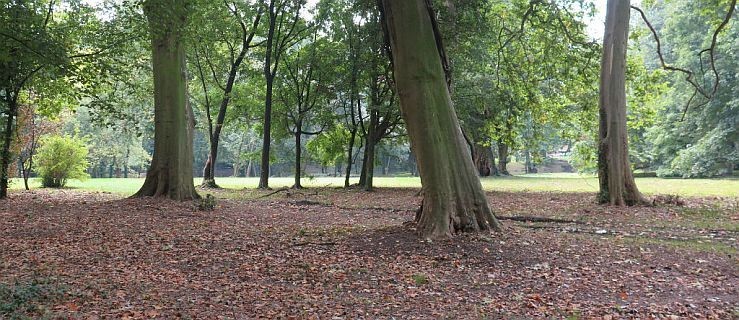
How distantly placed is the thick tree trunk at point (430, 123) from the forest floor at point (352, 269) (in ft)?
1.39

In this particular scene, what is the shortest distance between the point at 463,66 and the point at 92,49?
13914 mm

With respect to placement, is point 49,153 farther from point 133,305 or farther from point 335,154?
point 133,305

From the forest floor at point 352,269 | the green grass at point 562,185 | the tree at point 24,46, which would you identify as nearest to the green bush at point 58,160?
the green grass at point 562,185

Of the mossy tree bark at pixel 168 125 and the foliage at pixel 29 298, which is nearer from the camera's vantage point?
the foliage at pixel 29 298

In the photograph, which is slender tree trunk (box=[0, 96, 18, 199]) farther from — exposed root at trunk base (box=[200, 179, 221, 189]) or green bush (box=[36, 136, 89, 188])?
exposed root at trunk base (box=[200, 179, 221, 189])

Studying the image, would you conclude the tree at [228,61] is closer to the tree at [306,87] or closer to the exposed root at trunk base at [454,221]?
the tree at [306,87]

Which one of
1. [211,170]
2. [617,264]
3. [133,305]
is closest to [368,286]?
[133,305]

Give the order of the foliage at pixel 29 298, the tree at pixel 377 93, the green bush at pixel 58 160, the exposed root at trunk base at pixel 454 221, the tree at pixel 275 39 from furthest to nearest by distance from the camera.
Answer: the green bush at pixel 58 160 < the tree at pixel 275 39 < the tree at pixel 377 93 < the exposed root at trunk base at pixel 454 221 < the foliage at pixel 29 298

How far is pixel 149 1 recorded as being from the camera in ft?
36.2

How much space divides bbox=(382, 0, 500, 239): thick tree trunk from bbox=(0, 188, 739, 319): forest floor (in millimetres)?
425

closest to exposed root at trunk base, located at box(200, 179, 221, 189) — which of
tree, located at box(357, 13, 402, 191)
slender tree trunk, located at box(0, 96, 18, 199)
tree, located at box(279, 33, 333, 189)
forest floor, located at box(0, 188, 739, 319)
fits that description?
tree, located at box(279, 33, 333, 189)

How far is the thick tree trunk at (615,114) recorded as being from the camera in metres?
14.9

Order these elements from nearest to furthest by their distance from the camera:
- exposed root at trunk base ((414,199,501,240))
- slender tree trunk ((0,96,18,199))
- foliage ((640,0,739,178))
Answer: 1. exposed root at trunk base ((414,199,501,240))
2. slender tree trunk ((0,96,18,199))
3. foliage ((640,0,739,178))

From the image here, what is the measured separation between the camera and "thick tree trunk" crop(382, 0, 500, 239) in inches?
327
